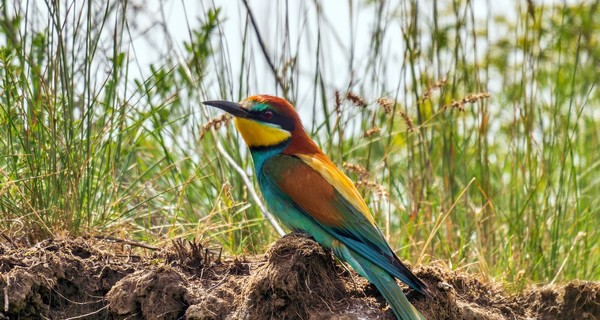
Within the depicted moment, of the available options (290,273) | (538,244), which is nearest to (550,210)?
(538,244)

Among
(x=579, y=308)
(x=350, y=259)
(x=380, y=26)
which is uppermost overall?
(x=380, y=26)

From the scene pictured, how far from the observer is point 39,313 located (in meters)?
3.96

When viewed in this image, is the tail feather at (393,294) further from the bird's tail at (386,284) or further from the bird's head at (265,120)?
the bird's head at (265,120)

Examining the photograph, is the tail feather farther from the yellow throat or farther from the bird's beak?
the bird's beak

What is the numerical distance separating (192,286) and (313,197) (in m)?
0.72

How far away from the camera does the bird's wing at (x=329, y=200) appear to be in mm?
4242

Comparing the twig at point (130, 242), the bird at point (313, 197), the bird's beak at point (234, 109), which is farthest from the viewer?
the bird's beak at point (234, 109)

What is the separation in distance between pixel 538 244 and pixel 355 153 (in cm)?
147

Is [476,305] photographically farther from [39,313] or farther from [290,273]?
[39,313]

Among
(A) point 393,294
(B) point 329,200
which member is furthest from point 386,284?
(B) point 329,200

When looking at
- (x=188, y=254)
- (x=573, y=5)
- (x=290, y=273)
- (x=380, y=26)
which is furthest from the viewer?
(x=573, y=5)

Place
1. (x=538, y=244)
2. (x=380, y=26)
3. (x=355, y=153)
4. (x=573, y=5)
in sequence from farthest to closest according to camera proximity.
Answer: (x=573, y=5) → (x=355, y=153) → (x=380, y=26) → (x=538, y=244)

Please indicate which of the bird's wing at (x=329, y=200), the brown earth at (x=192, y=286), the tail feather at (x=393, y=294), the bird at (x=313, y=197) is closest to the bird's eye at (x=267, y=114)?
the bird at (x=313, y=197)

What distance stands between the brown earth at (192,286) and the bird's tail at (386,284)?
0.21 feet
